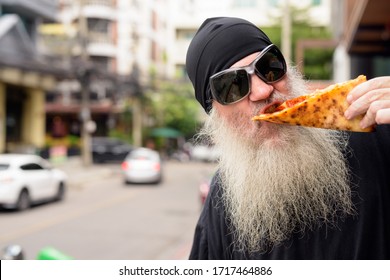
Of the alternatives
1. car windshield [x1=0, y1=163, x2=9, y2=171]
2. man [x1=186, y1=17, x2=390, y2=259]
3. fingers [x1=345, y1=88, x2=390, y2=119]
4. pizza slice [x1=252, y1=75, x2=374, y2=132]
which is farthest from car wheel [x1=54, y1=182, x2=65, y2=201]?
fingers [x1=345, y1=88, x2=390, y2=119]

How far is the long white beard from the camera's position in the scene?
166cm

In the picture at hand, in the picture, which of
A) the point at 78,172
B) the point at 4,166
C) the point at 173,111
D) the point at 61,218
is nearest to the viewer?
the point at 61,218

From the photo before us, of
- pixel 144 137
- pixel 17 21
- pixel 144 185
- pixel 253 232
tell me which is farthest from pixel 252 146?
pixel 144 137

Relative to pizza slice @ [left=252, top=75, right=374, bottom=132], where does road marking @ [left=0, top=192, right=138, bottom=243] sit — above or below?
below

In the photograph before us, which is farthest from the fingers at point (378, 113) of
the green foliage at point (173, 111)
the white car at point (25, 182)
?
the green foliage at point (173, 111)

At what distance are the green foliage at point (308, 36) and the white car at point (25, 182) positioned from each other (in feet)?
60.6

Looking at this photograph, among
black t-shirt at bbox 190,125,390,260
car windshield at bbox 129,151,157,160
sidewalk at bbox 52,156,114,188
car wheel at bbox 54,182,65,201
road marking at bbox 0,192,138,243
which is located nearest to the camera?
black t-shirt at bbox 190,125,390,260

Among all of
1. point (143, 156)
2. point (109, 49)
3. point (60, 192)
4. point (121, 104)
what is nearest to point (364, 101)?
point (60, 192)

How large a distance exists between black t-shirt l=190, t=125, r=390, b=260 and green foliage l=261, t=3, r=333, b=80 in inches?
1106

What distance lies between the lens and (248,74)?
5.55ft

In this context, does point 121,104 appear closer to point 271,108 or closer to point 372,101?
point 271,108

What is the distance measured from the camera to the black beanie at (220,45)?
174cm

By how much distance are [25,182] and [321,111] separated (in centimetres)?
1224

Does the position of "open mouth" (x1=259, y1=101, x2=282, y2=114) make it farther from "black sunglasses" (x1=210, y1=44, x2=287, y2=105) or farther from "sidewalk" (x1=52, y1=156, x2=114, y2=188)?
"sidewalk" (x1=52, y1=156, x2=114, y2=188)
